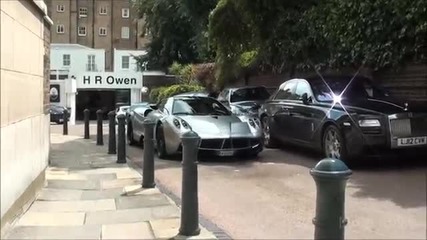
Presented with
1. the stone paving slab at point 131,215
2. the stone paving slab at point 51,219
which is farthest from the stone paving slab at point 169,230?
the stone paving slab at point 51,219

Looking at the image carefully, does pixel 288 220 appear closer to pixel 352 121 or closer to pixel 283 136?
pixel 352 121

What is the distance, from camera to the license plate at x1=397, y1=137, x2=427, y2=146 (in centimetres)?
891

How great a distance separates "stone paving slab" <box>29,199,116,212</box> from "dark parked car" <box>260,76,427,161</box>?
12.7ft

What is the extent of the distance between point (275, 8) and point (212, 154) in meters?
6.08

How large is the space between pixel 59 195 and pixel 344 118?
14.8ft

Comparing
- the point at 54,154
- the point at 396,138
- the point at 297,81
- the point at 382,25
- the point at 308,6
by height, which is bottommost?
the point at 54,154

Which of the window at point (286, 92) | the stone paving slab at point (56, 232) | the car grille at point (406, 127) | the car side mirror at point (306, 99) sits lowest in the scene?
the stone paving slab at point (56, 232)

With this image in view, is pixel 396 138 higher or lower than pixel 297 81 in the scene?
lower

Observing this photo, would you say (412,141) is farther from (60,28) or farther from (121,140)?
(60,28)

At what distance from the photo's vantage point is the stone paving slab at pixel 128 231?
5.93 m

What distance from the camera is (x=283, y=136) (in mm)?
11953

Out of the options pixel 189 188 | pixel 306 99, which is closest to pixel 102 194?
pixel 189 188

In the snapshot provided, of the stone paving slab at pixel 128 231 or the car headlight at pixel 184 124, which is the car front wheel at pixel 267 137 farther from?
the stone paving slab at pixel 128 231

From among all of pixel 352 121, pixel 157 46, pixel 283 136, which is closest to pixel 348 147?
pixel 352 121
